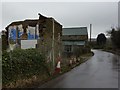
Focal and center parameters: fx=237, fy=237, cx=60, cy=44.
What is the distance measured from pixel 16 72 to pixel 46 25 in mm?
11250

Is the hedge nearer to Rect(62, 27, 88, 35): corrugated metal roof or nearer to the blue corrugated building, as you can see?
the blue corrugated building

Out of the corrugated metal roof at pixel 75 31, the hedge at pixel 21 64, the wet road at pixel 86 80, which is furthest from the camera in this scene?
the corrugated metal roof at pixel 75 31

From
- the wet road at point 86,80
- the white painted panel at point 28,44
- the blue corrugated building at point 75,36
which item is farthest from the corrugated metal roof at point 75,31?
the wet road at point 86,80

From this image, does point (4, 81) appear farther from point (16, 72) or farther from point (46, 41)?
point (46, 41)

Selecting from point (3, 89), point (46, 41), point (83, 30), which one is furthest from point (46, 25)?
point (83, 30)

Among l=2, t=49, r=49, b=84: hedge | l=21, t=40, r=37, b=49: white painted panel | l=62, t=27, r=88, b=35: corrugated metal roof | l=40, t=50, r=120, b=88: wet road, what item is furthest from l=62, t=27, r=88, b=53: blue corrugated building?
l=2, t=49, r=49, b=84: hedge

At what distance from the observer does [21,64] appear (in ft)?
35.6

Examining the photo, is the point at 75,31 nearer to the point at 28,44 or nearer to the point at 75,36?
the point at 75,36

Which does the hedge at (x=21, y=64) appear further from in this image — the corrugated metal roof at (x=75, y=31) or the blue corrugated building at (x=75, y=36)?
the corrugated metal roof at (x=75, y=31)

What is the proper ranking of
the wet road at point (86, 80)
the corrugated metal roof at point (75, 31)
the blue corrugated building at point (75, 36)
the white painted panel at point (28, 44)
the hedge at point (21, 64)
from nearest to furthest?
1. the hedge at point (21, 64)
2. the wet road at point (86, 80)
3. the white painted panel at point (28, 44)
4. the blue corrugated building at point (75, 36)
5. the corrugated metal roof at point (75, 31)

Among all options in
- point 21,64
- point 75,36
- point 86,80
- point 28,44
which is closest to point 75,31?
point 75,36

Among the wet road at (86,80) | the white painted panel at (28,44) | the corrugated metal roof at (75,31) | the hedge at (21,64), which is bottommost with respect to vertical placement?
the wet road at (86,80)

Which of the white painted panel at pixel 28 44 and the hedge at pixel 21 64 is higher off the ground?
the white painted panel at pixel 28 44

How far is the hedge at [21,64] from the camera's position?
9674 millimetres
